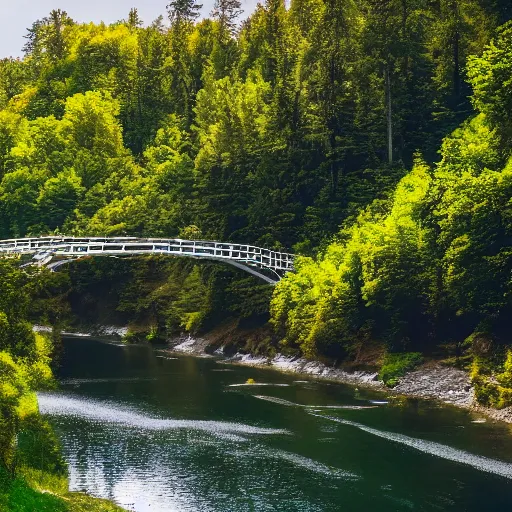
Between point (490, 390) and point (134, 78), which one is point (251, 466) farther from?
point (134, 78)

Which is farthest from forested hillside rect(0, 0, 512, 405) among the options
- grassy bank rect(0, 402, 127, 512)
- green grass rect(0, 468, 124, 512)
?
green grass rect(0, 468, 124, 512)

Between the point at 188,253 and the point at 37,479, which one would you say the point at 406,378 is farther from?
the point at 37,479

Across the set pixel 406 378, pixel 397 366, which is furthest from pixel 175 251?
pixel 406 378

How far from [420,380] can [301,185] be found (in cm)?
3642

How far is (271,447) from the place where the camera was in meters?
50.9

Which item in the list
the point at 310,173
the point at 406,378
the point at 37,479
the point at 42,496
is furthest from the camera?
the point at 310,173

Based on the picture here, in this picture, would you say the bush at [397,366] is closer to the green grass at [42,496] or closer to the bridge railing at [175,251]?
the bridge railing at [175,251]

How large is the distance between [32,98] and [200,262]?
3486 inches

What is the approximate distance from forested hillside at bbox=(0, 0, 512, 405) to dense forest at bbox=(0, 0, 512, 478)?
9.4 inches

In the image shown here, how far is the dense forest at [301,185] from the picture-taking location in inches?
2574

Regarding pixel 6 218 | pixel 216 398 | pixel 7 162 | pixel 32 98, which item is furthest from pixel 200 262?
pixel 32 98

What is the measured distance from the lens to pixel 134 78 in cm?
16175

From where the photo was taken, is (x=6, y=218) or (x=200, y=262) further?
(x=6, y=218)

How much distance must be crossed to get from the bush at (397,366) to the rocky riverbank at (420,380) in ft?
1.53
